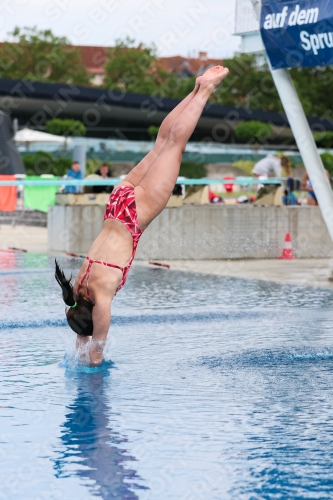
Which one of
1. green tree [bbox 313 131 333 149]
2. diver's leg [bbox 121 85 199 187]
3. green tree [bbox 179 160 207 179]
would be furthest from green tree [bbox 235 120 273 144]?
diver's leg [bbox 121 85 199 187]

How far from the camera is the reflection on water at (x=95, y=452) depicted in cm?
420

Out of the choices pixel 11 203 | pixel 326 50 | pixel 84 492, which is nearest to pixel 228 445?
pixel 84 492

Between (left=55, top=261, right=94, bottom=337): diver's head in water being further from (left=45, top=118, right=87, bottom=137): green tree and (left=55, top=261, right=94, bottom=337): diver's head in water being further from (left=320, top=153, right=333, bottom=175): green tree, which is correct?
(left=45, top=118, right=87, bottom=137): green tree

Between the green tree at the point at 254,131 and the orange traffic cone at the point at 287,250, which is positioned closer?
the orange traffic cone at the point at 287,250

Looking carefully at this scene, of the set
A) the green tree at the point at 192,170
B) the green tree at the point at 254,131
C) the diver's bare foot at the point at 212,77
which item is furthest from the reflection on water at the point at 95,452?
the green tree at the point at 254,131

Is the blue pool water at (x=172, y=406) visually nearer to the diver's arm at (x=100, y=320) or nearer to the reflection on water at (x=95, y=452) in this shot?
the reflection on water at (x=95, y=452)

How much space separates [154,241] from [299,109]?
15.5ft

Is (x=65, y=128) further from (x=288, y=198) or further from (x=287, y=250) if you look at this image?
(x=287, y=250)

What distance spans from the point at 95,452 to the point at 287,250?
13150mm

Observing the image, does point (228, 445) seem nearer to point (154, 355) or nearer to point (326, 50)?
point (154, 355)

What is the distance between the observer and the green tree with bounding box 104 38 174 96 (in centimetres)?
10759

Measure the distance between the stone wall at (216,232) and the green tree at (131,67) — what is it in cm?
8559

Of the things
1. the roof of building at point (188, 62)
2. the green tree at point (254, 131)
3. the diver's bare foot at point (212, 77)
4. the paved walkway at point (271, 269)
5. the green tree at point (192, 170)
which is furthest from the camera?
the roof of building at point (188, 62)

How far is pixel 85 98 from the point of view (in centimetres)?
6209
